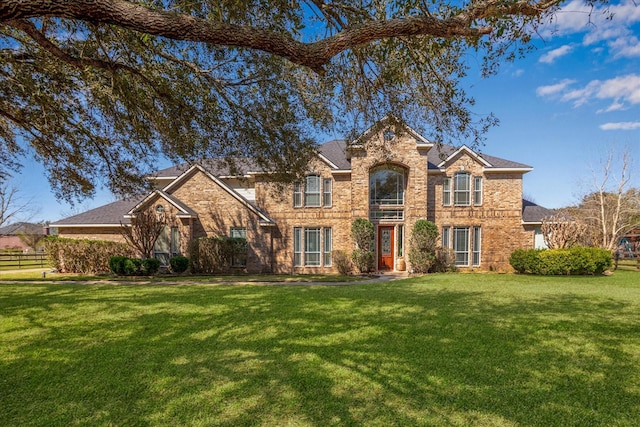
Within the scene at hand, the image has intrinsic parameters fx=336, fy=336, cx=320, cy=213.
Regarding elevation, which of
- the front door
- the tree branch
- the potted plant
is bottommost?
the potted plant

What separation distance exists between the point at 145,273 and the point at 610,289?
2059cm

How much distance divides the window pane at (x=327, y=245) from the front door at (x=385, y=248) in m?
3.01

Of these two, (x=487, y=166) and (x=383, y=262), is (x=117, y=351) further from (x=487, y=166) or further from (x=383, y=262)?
(x=487, y=166)

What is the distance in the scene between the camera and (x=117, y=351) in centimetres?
587

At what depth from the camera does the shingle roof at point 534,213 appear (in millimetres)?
20872

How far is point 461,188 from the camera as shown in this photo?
2066cm

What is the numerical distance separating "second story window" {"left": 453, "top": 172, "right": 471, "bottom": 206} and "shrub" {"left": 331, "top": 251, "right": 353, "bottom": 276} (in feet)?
24.8

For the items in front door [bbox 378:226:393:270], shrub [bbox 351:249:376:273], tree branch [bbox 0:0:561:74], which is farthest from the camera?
front door [bbox 378:226:393:270]

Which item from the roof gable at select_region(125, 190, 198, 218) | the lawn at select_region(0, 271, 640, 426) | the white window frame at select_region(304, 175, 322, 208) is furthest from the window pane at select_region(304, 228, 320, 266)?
the lawn at select_region(0, 271, 640, 426)

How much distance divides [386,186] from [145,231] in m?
13.8

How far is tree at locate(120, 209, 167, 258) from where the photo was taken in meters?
17.6

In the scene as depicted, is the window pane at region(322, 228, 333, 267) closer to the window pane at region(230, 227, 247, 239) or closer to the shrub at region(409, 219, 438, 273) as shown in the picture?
the shrub at region(409, 219, 438, 273)

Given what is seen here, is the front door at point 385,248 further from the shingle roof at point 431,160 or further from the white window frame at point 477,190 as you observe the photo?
the white window frame at point 477,190

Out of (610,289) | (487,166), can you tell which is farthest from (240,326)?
(487,166)
